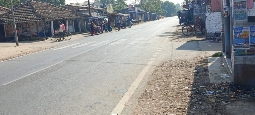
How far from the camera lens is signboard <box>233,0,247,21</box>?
7.20 m

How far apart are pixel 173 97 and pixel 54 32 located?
30.6m

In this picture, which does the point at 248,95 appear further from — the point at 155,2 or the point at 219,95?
the point at 155,2

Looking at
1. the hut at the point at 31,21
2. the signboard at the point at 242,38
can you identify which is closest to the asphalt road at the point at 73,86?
the signboard at the point at 242,38

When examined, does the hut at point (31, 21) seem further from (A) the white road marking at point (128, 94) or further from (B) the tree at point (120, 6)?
(B) the tree at point (120, 6)

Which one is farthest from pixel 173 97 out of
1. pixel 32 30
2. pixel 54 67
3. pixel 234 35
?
Result: pixel 32 30

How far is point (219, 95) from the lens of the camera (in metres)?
6.96

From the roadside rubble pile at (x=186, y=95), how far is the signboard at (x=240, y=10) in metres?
1.71

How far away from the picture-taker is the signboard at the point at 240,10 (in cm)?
720

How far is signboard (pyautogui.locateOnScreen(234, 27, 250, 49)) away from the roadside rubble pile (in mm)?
1043

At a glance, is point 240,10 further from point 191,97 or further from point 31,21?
point 31,21

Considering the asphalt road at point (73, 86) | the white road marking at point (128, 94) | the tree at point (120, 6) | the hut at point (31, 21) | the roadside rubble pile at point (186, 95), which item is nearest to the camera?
the roadside rubble pile at point (186, 95)

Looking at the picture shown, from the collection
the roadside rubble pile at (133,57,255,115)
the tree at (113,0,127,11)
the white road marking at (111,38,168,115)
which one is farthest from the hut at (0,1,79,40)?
the tree at (113,0,127,11)

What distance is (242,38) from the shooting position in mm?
7281

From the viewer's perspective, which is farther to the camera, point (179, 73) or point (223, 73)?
point (179, 73)
